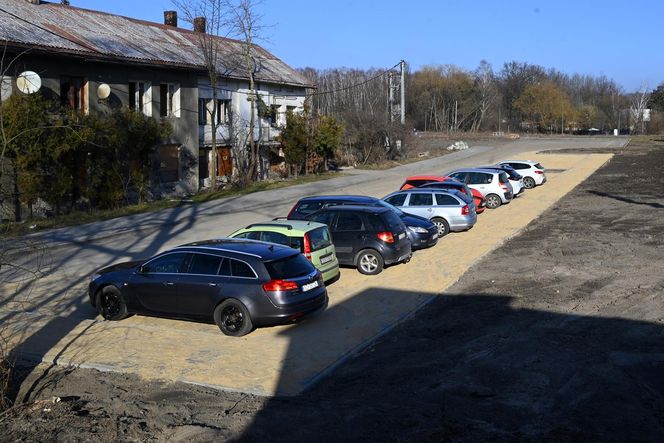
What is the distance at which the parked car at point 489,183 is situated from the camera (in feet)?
98.3

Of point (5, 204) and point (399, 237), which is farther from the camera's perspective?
point (5, 204)

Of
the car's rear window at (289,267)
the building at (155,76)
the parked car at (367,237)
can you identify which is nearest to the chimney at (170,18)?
the building at (155,76)

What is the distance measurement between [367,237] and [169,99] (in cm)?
2358

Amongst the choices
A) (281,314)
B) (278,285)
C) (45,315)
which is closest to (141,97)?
(45,315)

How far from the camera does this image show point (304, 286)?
12531mm

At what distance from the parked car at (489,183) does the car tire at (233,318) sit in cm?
1903

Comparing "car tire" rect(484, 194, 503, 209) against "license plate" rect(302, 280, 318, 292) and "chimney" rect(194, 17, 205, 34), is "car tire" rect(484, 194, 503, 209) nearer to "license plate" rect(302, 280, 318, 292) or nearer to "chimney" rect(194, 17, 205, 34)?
"license plate" rect(302, 280, 318, 292)

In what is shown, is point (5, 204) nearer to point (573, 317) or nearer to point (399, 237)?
point (399, 237)

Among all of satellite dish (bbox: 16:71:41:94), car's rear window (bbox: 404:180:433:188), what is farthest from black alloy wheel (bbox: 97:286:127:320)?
car's rear window (bbox: 404:180:433:188)

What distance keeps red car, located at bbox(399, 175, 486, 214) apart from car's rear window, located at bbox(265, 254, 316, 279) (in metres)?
13.0

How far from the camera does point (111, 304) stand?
13.6 m

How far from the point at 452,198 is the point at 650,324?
37.2 ft

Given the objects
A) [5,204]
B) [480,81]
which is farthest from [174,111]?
[480,81]

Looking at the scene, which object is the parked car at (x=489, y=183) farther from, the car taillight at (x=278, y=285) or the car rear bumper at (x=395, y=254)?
the car taillight at (x=278, y=285)
